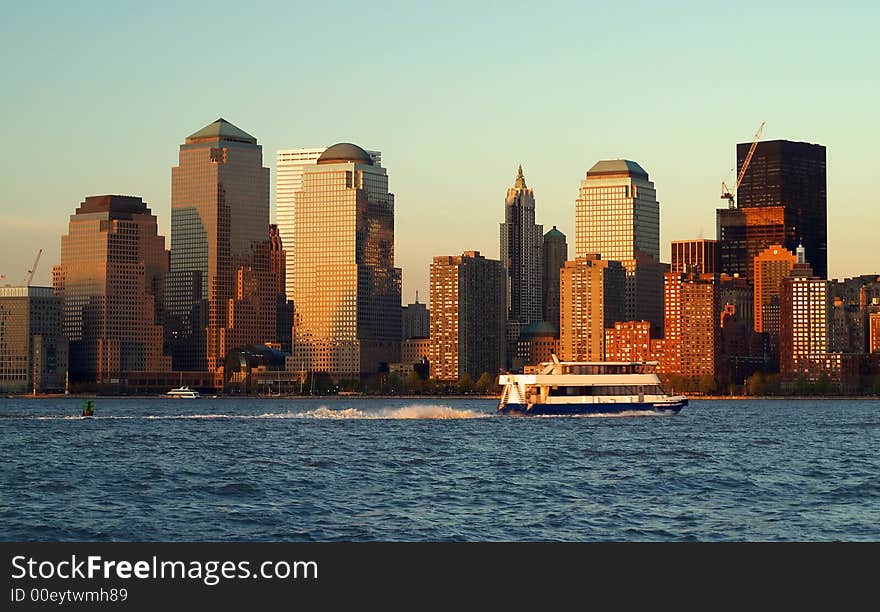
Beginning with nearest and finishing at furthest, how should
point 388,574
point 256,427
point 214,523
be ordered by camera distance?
point 388,574 < point 214,523 < point 256,427

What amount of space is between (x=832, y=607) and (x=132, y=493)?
2350 inches

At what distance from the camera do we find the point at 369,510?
75.9 meters

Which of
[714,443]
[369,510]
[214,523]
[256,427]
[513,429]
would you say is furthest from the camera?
[256,427]

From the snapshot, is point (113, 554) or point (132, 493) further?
point (132, 493)

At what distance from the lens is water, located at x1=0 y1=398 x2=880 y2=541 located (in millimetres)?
68750

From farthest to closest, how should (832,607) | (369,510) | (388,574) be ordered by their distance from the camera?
(369,510)
(388,574)
(832,607)

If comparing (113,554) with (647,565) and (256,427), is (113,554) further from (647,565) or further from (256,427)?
(256,427)

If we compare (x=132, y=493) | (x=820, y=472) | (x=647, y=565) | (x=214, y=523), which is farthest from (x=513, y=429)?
(x=647, y=565)

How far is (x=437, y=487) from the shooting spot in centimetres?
8906

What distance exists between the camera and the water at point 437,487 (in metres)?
68.8

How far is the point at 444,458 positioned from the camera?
11631 cm

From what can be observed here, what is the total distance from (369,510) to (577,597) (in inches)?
1662

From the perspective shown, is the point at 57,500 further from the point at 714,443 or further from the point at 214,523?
the point at 714,443

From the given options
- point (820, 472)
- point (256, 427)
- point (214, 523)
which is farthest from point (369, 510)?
point (256, 427)
